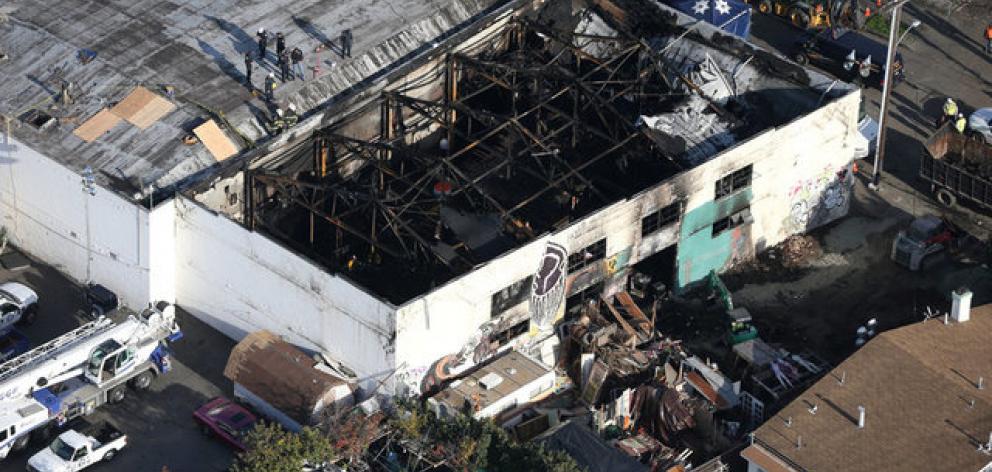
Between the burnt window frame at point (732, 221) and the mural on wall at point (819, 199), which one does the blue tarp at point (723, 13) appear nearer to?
the mural on wall at point (819, 199)

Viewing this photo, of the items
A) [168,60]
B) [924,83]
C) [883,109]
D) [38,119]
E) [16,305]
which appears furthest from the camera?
[924,83]

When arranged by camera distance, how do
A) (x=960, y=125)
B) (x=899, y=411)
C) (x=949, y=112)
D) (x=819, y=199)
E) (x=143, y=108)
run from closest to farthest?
(x=899, y=411)
(x=143, y=108)
(x=819, y=199)
(x=960, y=125)
(x=949, y=112)

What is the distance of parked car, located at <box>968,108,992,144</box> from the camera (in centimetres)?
9525

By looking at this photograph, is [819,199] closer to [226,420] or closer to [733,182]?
[733,182]

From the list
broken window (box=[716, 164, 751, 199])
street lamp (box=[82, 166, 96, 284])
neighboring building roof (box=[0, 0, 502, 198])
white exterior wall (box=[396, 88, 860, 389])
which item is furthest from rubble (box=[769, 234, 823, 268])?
street lamp (box=[82, 166, 96, 284])

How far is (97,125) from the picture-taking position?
89.2 metres

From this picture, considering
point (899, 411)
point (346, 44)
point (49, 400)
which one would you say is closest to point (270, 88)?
point (346, 44)

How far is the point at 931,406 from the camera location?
75812 mm

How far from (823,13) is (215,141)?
3529 cm

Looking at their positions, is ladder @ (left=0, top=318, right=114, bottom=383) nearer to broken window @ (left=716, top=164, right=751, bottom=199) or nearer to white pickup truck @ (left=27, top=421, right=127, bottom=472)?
white pickup truck @ (left=27, top=421, right=127, bottom=472)

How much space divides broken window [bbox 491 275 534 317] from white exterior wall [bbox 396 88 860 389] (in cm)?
28

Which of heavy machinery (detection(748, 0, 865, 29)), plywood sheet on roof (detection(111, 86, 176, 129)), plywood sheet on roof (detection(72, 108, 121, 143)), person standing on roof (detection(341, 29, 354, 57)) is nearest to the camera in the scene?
plywood sheet on roof (detection(72, 108, 121, 143))

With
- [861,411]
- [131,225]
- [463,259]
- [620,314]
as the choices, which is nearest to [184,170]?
[131,225]

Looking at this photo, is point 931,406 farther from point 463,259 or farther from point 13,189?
point 13,189
